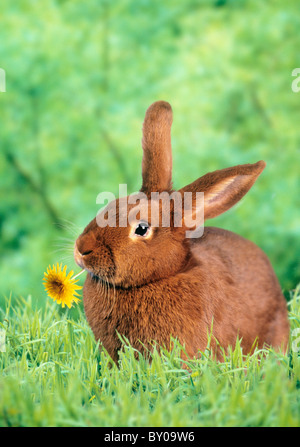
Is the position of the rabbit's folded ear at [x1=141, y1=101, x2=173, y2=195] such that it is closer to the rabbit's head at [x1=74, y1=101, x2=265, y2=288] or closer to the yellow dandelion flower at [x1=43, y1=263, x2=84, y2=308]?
the rabbit's head at [x1=74, y1=101, x2=265, y2=288]

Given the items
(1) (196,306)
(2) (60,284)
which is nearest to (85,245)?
(2) (60,284)

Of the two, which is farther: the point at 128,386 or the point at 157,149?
the point at 157,149

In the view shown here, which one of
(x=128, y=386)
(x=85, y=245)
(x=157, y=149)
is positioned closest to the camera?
(x=128, y=386)

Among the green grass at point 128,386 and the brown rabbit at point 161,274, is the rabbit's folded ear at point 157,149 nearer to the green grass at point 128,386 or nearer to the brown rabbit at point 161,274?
the brown rabbit at point 161,274

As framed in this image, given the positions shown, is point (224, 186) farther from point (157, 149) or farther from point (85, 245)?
point (85, 245)

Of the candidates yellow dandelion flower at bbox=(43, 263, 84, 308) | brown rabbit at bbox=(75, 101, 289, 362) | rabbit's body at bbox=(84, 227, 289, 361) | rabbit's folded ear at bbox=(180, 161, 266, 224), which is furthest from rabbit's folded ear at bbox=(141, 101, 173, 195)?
yellow dandelion flower at bbox=(43, 263, 84, 308)

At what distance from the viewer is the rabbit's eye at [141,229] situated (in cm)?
176

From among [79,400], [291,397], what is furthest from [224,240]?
[79,400]

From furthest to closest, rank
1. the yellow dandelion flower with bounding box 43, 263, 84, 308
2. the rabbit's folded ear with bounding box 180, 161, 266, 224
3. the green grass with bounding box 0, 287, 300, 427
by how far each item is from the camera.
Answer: the yellow dandelion flower with bounding box 43, 263, 84, 308
the rabbit's folded ear with bounding box 180, 161, 266, 224
the green grass with bounding box 0, 287, 300, 427

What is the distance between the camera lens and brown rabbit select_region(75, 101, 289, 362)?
1.73 meters

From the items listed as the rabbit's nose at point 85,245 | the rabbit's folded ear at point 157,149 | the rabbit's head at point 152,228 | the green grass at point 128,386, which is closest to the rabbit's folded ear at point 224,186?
the rabbit's head at point 152,228

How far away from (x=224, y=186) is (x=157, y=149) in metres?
0.30

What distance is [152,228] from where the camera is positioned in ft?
5.80
